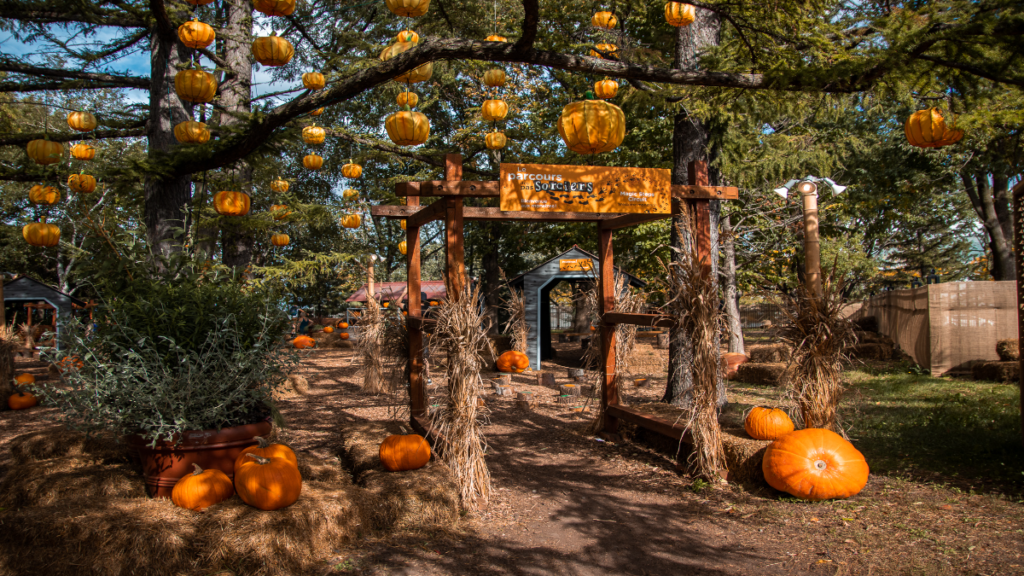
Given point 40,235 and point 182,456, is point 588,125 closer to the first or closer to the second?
point 182,456

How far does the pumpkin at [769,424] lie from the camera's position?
4.93m

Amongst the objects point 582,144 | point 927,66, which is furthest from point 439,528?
point 927,66

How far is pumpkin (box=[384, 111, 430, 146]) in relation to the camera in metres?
6.83

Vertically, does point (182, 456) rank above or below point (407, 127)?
below

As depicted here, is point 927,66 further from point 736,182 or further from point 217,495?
point 736,182

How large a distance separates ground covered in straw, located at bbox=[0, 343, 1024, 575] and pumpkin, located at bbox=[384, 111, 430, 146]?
3584mm

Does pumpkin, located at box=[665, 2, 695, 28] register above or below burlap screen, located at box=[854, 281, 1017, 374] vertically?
above

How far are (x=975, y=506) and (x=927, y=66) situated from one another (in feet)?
9.95

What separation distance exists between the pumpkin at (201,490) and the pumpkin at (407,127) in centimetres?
438

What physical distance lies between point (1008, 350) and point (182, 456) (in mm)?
12359

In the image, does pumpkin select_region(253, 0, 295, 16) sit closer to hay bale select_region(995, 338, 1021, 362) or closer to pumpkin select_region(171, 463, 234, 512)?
pumpkin select_region(171, 463, 234, 512)

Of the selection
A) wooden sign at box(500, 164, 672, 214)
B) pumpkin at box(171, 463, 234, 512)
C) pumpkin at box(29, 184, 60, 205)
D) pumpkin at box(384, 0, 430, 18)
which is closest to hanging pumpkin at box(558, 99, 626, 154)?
wooden sign at box(500, 164, 672, 214)

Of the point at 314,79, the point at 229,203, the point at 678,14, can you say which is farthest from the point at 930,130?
the point at 229,203

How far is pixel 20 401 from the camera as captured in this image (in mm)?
9289
